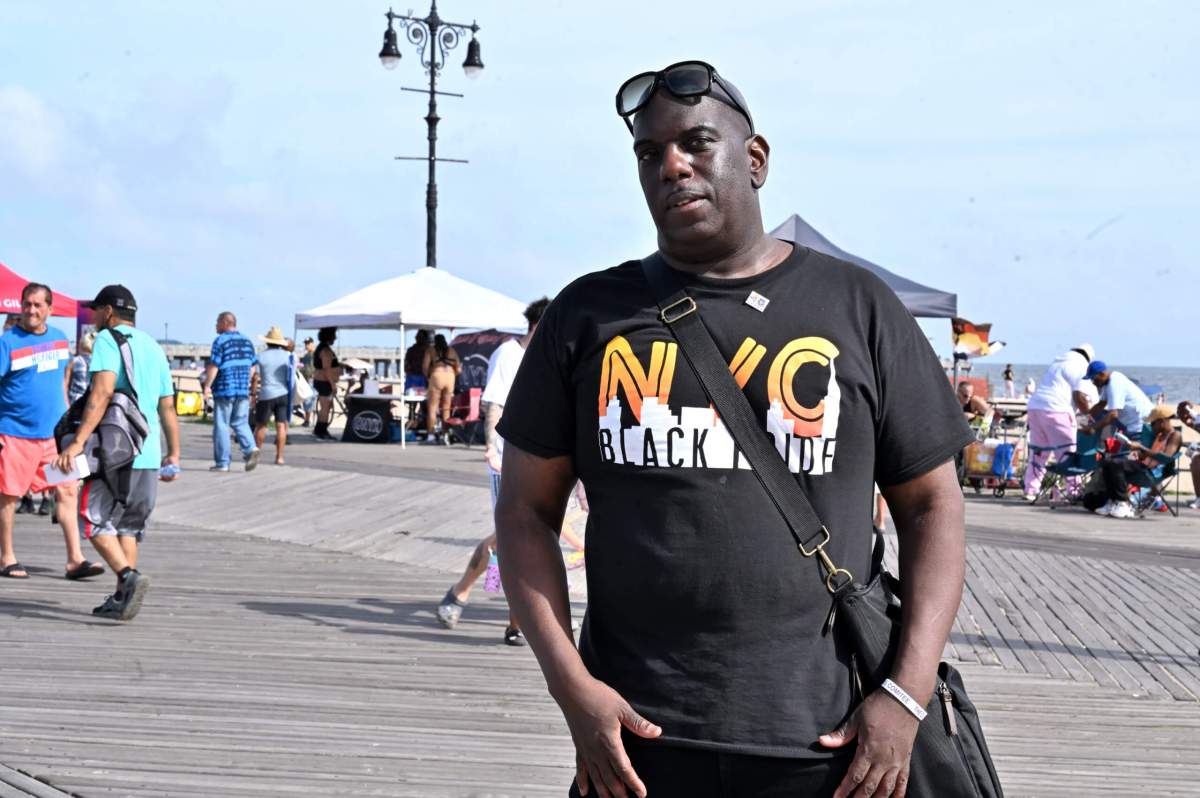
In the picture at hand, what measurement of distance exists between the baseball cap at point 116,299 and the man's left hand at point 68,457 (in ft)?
2.76

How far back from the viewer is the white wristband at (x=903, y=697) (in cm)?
216

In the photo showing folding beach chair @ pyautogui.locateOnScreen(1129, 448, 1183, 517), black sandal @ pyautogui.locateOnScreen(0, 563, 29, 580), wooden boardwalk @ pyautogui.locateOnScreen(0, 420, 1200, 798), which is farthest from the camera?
folding beach chair @ pyautogui.locateOnScreen(1129, 448, 1183, 517)

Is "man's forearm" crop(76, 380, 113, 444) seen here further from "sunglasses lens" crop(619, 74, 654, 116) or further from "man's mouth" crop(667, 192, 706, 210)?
"man's mouth" crop(667, 192, 706, 210)

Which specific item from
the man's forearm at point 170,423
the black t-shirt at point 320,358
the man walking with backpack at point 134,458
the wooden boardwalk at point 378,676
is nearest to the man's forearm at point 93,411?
the man walking with backpack at point 134,458

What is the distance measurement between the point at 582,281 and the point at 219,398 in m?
15.4

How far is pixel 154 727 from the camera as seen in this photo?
18.5ft

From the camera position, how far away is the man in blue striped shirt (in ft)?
55.8

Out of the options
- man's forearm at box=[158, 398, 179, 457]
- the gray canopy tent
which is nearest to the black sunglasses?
man's forearm at box=[158, 398, 179, 457]

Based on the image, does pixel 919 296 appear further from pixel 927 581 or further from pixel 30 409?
pixel 927 581

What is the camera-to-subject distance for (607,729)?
2.20 meters

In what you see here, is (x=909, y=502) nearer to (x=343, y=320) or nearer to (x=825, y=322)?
(x=825, y=322)

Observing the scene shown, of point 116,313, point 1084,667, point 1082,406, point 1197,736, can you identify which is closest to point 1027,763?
point 1197,736

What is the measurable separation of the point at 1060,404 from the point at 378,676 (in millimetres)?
10988

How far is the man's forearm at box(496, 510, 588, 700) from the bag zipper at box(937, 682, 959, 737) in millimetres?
584
